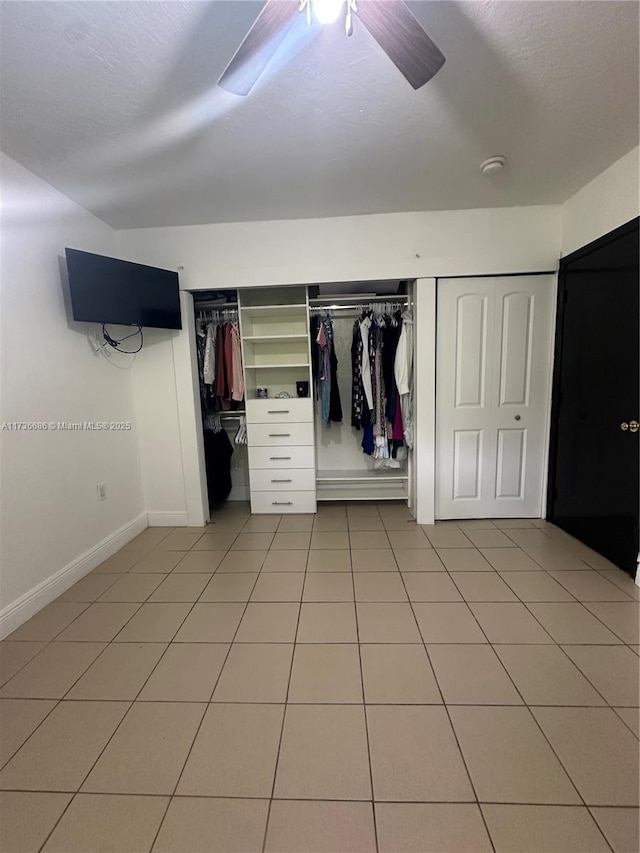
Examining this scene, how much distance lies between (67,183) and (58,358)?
1.09m

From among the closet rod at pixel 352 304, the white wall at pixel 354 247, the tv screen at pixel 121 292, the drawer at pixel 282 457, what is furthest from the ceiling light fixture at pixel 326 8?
the drawer at pixel 282 457

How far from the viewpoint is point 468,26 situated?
126 centimetres

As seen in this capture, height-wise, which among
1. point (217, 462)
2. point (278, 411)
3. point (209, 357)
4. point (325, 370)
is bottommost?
point (217, 462)

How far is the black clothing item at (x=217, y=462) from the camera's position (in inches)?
134

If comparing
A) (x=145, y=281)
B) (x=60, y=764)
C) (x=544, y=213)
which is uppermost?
(x=544, y=213)

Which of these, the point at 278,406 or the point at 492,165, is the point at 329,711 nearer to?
the point at 278,406

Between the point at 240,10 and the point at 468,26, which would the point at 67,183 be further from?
the point at 468,26

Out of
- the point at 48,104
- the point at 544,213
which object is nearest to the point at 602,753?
the point at 544,213

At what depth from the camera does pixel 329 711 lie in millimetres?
1319

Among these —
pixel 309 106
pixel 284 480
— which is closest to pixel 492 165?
pixel 309 106

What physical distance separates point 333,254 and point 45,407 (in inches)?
88.9

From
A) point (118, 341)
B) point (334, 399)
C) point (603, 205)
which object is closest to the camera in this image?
point (603, 205)

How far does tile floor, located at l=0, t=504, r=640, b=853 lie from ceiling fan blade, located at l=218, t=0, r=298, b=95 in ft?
7.52

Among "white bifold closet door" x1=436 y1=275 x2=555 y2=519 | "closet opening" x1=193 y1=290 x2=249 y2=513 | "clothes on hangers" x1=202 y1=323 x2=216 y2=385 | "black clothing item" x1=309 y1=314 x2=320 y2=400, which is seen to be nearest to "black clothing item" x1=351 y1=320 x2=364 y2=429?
"black clothing item" x1=309 y1=314 x2=320 y2=400
